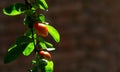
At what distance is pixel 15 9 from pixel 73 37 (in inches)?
120

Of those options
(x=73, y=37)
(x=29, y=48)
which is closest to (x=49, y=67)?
(x=29, y=48)

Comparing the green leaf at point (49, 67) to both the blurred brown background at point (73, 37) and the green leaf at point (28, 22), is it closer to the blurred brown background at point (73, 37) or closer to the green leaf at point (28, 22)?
the green leaf at point (28, 22)

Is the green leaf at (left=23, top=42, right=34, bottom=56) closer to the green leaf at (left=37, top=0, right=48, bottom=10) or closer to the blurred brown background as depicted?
the green leaf at (left=37, top=0, right=48, bottom=10)

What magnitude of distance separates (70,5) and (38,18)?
10.2 feet

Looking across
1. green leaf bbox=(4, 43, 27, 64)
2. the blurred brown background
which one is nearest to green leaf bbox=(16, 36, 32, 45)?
green leaf bbox=(4, 43, 27, 64)

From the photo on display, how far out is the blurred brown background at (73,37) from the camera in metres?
3.76

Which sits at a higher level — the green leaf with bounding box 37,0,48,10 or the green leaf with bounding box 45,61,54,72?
the green leaf with bounding box 37,0,48,10

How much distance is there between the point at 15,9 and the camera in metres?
0.76

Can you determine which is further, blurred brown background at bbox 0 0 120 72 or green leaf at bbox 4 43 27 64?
blurred brown background at bbox 0 0 120 72

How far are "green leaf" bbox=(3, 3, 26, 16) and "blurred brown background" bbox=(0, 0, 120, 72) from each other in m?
2.99

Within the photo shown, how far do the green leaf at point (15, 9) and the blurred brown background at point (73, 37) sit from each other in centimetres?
299

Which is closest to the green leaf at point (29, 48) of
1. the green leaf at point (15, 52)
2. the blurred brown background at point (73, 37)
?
the green leaf at point (15, 52)

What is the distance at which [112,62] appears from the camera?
156 inches

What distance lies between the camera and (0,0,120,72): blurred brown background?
3756 millimetres
